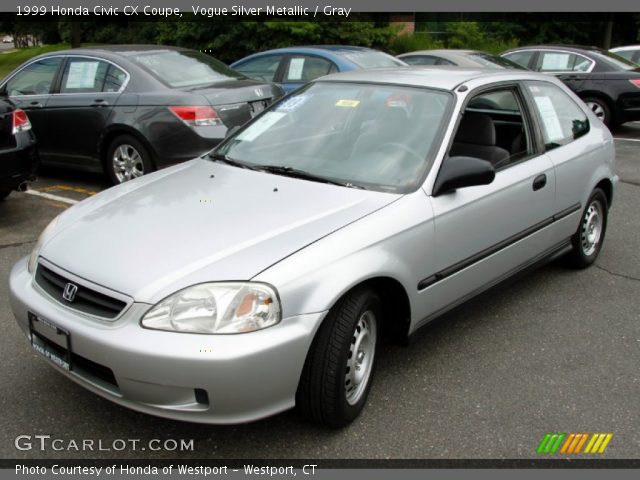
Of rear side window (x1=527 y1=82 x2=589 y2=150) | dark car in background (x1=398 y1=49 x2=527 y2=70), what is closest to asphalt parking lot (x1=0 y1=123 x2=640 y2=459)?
rear side window (x1=527 y1=82 x2=589 y2=150)

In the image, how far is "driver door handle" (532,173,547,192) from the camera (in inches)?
164

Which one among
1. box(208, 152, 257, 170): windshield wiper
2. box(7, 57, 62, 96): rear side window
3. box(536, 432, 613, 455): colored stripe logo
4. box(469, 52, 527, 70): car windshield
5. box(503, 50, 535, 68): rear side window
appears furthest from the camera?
box(503, 50, 535, 68): rear side window

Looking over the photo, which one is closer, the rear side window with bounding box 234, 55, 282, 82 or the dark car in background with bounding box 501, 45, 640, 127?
the rear side window with bounding box 234, 55, 282, 82

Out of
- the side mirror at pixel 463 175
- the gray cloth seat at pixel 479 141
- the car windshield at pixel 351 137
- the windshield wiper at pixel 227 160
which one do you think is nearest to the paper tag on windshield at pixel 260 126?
the car windshield at pixel 351 137

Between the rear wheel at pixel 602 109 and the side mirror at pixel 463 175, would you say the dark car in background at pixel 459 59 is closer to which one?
the rear wheel at pixel 602 109

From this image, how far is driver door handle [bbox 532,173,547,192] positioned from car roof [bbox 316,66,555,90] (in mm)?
649

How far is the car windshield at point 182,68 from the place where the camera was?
7.00 m

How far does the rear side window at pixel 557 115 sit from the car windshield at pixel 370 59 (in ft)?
13.2

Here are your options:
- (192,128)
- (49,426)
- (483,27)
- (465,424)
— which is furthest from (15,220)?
(483,27)

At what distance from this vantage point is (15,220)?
6316mm

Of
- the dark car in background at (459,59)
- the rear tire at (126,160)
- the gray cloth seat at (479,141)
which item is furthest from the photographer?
the dark car in background at (459,59)

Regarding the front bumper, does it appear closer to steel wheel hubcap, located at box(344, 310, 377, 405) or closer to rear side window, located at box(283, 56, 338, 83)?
steel wheel hubcap, located at box(344, 310, 377, 405)

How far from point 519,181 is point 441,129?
2.29ft

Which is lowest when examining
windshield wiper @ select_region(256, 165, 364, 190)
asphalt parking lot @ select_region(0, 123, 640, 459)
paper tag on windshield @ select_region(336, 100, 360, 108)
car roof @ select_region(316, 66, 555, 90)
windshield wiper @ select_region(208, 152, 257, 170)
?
asphalt parking lot @ select_region(0, 123, 640, 459)
